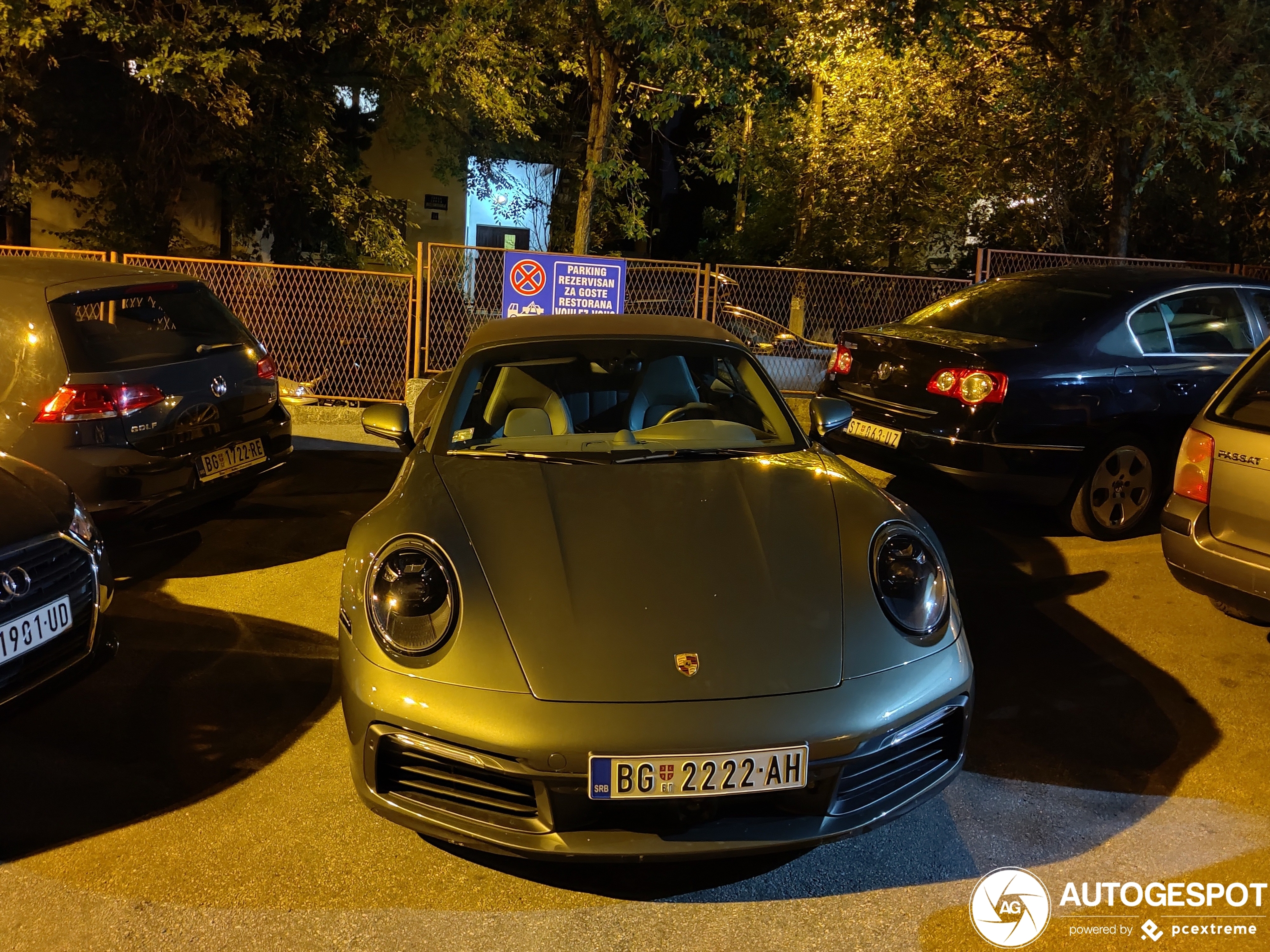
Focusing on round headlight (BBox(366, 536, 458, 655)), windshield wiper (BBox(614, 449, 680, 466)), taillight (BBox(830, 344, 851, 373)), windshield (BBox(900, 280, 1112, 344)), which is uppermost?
windshield (BBox(900, 280, 1112, 344))

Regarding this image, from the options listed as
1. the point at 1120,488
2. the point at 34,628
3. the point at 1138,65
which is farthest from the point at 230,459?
the point at 1138,65

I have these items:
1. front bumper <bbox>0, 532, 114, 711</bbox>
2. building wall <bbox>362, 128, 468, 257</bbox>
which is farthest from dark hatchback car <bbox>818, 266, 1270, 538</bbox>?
building wall <bbox>362, 128, 468, 257</bbox>

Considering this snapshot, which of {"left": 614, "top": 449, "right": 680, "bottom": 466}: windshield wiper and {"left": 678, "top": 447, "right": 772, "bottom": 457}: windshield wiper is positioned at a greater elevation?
{"left": 678, "top": 447, "right": 772, "bottom": 457}: windshield wiper

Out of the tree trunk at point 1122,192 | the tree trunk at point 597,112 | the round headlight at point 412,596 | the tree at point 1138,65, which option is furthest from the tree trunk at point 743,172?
the round headlight at point 412,596

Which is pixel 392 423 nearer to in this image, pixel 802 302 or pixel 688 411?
pixel 688 411

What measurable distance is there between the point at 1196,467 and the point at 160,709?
4181 millimetres

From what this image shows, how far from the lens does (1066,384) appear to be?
19.2ft

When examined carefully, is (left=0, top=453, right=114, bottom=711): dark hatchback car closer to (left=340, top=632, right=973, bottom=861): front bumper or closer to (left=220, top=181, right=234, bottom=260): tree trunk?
(left=340, top=632, right=973, bottom=861): front bumper

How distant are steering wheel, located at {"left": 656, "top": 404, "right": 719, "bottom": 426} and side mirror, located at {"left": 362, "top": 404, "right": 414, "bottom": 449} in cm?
102

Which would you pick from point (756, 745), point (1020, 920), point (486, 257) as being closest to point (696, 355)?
point (756, 745)

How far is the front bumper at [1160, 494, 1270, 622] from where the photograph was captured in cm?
405

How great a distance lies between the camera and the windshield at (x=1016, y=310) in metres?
6.09

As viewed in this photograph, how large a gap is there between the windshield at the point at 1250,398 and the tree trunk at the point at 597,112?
9.11 meters

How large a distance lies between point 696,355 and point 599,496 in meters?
1.18
